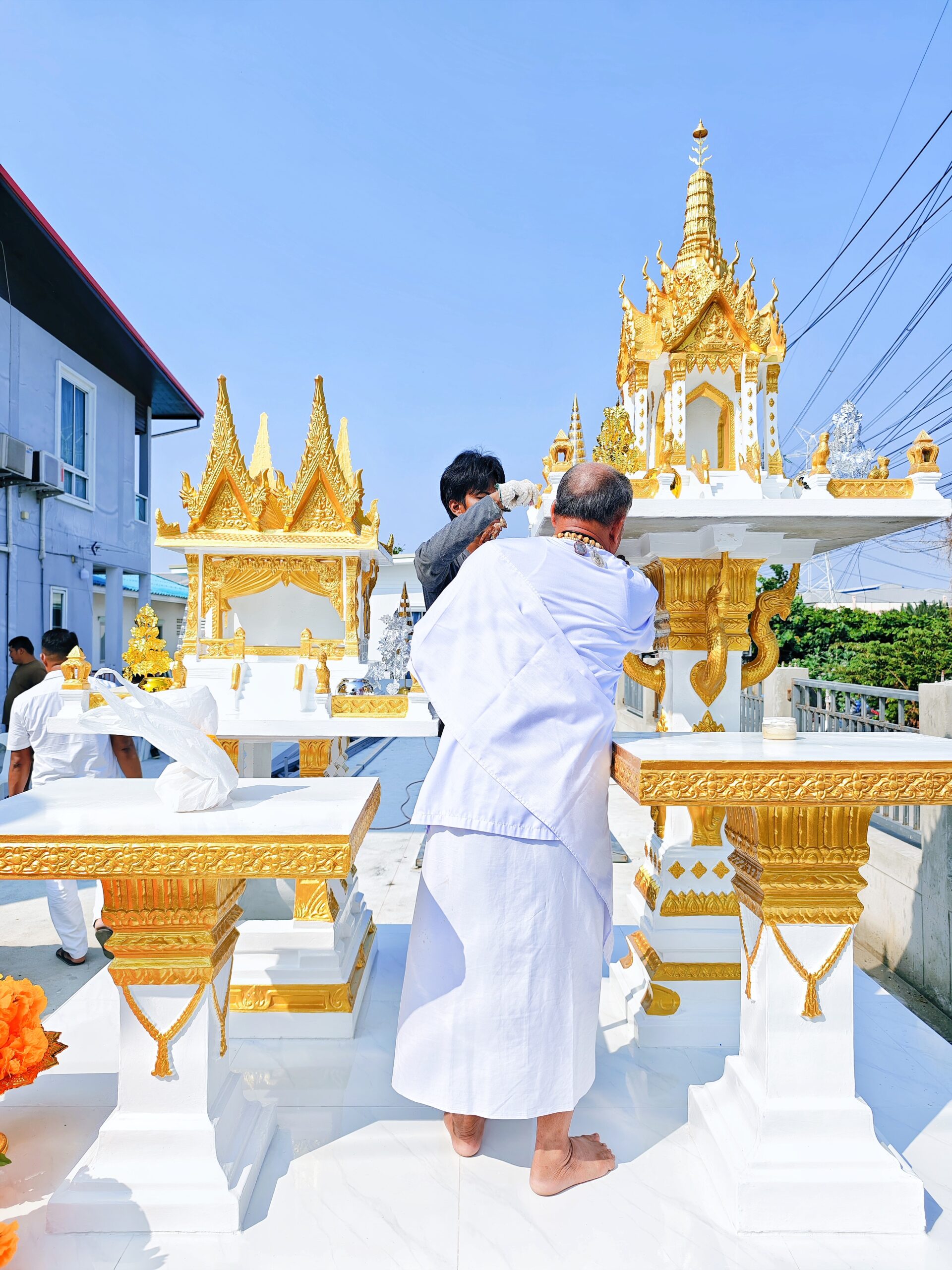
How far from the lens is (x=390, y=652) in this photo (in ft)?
15.3

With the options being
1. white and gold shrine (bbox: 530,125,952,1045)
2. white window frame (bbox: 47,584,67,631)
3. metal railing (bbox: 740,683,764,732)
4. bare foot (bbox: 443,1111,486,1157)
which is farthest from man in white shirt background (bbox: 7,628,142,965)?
white window frame (bbox: 47,584,67,631)

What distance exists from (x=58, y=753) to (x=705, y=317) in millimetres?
4075

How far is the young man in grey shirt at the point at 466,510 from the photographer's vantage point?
2.55 metres

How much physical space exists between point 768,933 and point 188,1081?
65.8 inches

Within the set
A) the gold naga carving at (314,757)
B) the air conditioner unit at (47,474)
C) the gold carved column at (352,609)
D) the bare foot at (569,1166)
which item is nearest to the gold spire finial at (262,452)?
the gold carved column at (352,609)

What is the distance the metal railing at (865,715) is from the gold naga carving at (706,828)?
4.14 feet

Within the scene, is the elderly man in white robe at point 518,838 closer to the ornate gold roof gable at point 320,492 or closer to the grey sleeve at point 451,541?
the grey sleeve at point 451,541

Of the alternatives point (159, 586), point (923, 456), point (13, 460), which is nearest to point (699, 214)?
point (923, 456)

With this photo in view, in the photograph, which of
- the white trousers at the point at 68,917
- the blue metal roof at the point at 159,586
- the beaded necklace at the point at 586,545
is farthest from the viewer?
the blue metal roof at the point at 159,586

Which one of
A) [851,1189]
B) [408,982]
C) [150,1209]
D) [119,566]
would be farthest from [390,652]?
[119,566]

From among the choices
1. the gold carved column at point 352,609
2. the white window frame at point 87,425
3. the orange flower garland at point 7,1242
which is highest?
the white window frame at point 87,425

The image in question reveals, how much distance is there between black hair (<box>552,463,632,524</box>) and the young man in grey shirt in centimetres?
29

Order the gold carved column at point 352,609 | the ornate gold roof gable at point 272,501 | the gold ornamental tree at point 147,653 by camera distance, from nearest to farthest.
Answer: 1. the gold ornamental tree at point 147,653
2. the ornate gold roof gable at point 272,501
3. the gold carved column at point 352,609

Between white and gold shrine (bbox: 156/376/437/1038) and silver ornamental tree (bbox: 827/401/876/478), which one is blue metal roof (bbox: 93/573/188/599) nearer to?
white and gold shrine (bbox: 156/376/437/1038)
